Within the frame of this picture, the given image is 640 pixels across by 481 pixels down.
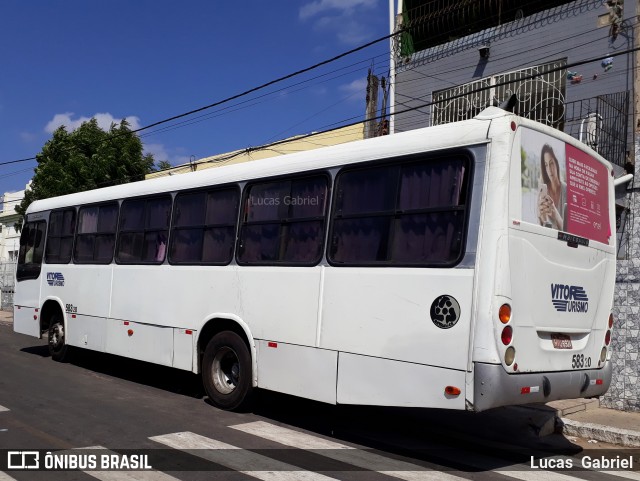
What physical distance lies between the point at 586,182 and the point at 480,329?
2390mm

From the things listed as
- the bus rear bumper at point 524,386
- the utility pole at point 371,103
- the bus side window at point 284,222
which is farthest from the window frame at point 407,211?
the utility pole at point 371,103

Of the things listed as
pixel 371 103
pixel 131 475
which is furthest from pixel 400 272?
pixel 371 103

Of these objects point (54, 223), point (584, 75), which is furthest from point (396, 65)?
point (54, 223)

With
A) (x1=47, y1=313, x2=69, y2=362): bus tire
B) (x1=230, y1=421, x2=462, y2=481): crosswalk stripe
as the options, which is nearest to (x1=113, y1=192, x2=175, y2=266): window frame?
(x1=47, y1=313, x2=69, y2=362): bus tire

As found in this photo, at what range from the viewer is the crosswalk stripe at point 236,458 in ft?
18.1

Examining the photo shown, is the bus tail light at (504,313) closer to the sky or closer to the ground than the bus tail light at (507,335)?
closer to the sky

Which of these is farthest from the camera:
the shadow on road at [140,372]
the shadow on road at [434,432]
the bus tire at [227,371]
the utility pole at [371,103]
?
the utility pole at [371,103]

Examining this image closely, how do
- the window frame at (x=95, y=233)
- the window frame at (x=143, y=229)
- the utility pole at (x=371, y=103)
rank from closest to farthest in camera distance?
the window frame at (x=143, y=229), the window frame at (x=95, y=233), the utility pole at (x=371, y=103)

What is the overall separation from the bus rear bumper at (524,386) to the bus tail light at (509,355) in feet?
0.31

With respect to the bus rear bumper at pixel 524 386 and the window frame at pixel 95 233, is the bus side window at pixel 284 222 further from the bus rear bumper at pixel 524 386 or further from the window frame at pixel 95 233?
the window frame at pixel 95 233

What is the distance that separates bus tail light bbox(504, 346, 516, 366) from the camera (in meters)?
5.44

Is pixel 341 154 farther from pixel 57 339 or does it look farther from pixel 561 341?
pixel 57 339

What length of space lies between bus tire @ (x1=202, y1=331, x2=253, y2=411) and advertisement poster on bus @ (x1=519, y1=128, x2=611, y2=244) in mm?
3856
